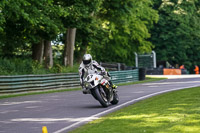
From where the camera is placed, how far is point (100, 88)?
15203 mm

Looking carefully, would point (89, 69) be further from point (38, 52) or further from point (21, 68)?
point (38, 52)

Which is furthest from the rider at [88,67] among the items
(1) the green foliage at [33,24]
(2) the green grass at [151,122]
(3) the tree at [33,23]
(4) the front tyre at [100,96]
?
(1) the green foliage at [33,24]

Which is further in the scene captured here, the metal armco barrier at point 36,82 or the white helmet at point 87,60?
the metal armco barrier at point 36,82

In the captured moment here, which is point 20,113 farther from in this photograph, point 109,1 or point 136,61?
point 136,61

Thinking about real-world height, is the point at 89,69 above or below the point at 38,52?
below

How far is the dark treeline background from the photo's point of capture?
94.0 ft

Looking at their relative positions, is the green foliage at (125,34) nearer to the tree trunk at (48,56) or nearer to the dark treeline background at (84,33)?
the dark treeline background at (84,33)

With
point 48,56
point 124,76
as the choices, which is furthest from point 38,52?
point 124,76

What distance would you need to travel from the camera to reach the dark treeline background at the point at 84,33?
28.6 m

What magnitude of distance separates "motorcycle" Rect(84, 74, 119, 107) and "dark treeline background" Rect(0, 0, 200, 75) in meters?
8.01

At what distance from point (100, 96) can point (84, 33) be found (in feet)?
76.9

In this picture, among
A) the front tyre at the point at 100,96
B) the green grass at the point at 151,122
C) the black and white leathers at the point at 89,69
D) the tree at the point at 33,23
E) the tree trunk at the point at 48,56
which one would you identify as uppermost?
the tree at the point at 33,23

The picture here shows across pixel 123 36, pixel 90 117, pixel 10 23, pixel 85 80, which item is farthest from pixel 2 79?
pixel 123 36

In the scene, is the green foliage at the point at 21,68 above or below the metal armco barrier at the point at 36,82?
above
